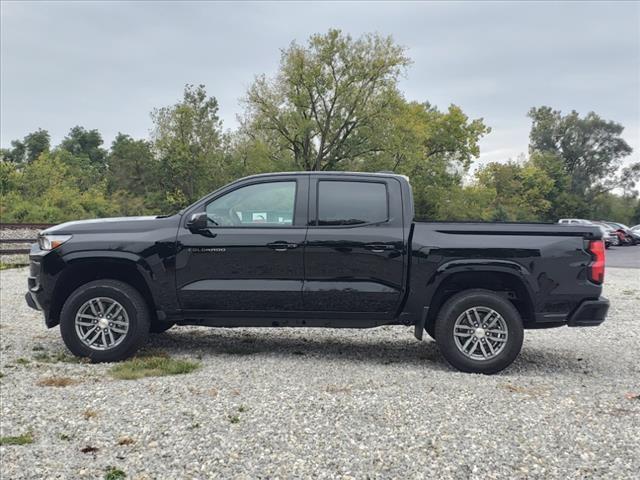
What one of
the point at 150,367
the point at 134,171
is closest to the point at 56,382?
the point at 150,367

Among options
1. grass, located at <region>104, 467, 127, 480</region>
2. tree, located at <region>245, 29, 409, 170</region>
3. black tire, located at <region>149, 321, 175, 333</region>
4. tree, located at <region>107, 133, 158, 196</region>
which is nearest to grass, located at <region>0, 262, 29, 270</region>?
black tire, located at <region>149, 321, 175, 333</region>

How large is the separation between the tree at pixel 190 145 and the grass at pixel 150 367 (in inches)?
1428

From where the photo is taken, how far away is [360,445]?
3.57 metres

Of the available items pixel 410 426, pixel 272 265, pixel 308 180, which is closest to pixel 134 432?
pixel 410 426

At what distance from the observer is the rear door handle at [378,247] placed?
5480 mm

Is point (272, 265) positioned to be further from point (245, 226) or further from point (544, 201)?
point (544, 201)

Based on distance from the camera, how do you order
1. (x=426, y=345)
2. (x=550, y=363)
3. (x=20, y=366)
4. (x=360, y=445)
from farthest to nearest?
(x=426, y=345)
(x=550, y=363)
(x=20, y=366)
(x=360, y=445)

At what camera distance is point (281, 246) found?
5559mm

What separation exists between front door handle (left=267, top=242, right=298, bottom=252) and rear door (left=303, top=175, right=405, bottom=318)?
16 centimetres

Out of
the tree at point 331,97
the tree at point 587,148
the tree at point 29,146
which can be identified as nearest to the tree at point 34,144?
the tree at point 29,146

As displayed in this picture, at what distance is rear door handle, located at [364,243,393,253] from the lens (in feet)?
18.0

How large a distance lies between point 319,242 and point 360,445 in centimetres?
237

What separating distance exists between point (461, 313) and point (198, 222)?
2.69m

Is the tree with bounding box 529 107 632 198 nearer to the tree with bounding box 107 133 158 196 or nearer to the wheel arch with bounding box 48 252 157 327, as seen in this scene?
the tree with bounding box 107 133 158 196
